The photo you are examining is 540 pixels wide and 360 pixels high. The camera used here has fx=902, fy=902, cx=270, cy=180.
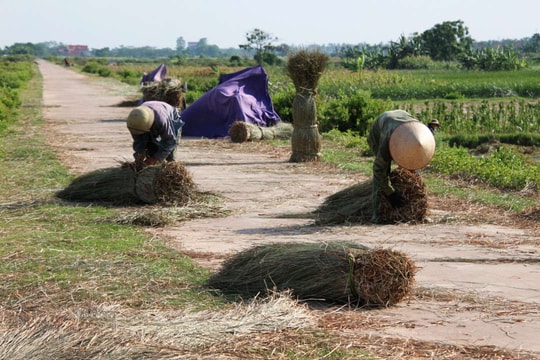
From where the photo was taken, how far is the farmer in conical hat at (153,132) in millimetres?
10562

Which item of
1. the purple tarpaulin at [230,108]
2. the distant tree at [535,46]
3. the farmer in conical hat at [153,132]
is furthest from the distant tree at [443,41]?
the farmer in conical hat at [153,132]

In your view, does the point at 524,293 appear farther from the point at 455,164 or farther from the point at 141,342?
the point at 455,164

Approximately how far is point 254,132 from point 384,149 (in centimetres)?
916

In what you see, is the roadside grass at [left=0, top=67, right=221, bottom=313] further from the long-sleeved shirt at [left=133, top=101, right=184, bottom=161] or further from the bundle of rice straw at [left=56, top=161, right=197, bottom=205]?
the long-sleeved shirt at [left=133, top=101, right=184, bottom=161]

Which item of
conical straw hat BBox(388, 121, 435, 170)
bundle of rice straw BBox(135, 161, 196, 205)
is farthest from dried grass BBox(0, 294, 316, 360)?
bundle of rice straw BBox(135, 161, 196, 205)

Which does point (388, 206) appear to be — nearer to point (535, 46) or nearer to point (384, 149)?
point (384, 149)

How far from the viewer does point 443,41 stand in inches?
2697

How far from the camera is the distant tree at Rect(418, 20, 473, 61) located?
224 feet

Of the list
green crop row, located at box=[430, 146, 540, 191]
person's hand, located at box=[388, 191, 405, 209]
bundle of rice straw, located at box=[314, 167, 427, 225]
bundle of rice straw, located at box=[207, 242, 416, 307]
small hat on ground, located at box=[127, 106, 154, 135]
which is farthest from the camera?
green crop row, located at box=[430, 146, 540, 191]

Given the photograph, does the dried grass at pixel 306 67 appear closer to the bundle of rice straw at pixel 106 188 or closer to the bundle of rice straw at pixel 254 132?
the bundle of rice straw at pixel 254 132

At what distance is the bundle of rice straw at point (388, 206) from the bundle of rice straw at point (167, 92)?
19.8ft

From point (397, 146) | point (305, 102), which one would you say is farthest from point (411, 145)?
point (305, 102)

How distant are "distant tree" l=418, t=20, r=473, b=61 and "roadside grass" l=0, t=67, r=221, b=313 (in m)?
59.5

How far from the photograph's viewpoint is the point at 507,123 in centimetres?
2217
